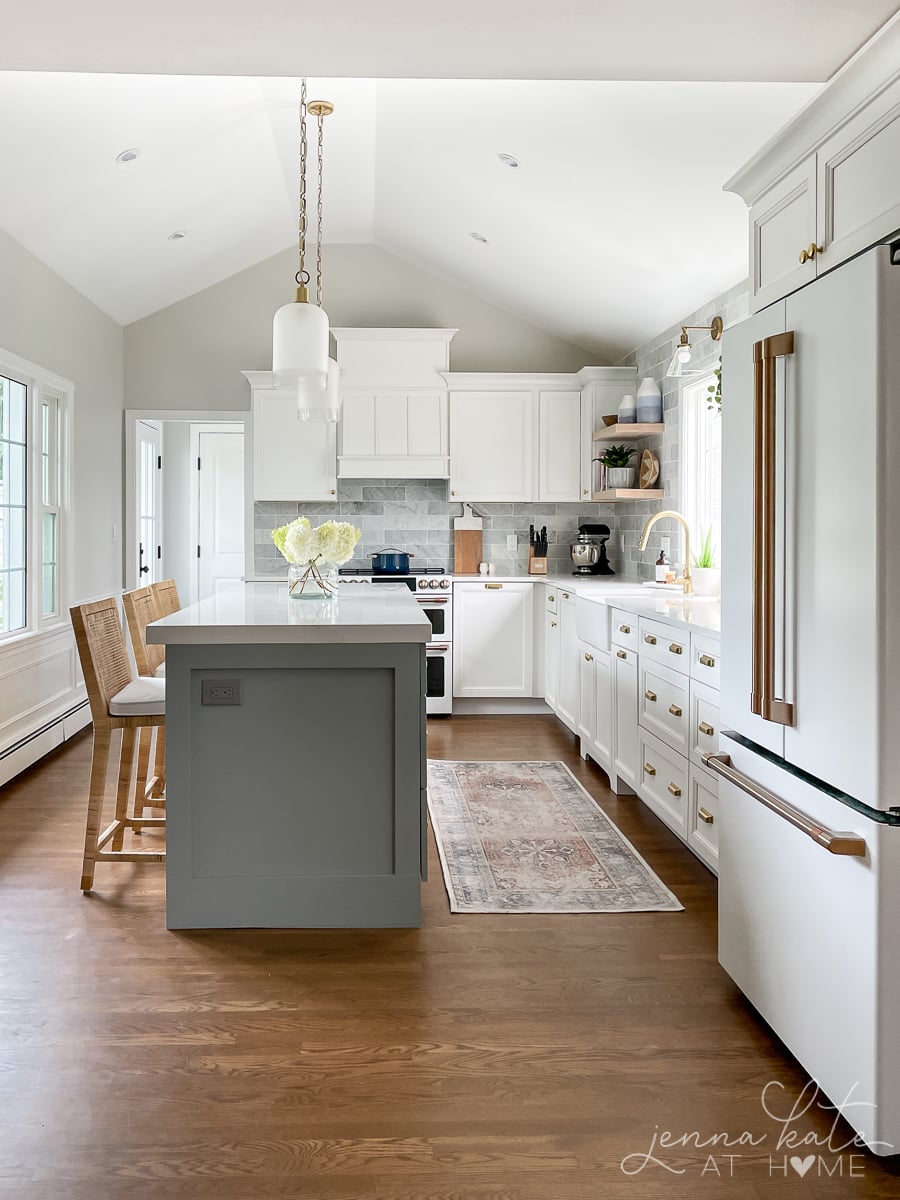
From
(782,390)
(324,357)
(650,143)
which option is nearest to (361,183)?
(650,143)

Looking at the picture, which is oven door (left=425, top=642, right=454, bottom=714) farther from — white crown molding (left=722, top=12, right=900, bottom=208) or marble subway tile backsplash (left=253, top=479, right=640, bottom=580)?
white crown molding (left=722, top=12, right=900, bottom=208)

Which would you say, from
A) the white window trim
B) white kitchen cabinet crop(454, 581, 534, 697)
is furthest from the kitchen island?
white kitchen cabinet crop(454, 581, 534, 697)

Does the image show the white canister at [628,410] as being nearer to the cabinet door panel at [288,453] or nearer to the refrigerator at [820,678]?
the cabinet door panel at [288,453]

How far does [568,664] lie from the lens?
550 centimetres

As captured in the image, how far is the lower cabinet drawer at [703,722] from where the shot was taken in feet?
10.1

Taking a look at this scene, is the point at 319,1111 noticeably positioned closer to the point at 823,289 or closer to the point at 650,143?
the point at 823,289

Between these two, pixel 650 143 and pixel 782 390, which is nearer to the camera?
pixel 782 390

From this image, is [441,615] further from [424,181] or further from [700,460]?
[424,181]

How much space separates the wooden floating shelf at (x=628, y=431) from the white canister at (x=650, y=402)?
0.12 feet

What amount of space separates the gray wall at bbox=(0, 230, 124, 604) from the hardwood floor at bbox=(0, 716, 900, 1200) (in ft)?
9.54

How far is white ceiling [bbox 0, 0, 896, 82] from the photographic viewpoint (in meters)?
2.03

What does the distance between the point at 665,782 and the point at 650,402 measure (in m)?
2.82

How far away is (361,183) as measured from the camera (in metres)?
5.61

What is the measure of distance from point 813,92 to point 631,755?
8.68 feet
